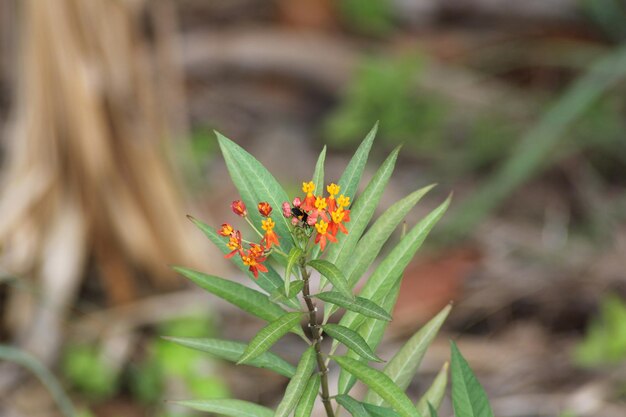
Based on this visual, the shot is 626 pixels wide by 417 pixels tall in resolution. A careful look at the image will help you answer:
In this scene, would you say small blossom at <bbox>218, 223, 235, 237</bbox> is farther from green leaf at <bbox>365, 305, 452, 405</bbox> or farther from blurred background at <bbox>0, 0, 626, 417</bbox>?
blurred background at <bbox>0, 0, 626, 417</bbox>

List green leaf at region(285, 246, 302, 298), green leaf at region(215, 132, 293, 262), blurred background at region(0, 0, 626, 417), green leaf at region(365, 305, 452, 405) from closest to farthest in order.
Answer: green leaf at region(285, 246, 302, 298) → green leaf at region(215, 132, 293, 262) → green leaf at region(365, 305, 452, 405) → blurred background at region(0, 0, 626, 417)

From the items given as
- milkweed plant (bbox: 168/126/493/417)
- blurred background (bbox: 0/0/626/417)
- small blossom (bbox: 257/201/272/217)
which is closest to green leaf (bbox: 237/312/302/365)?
milkweed plant (bbox: 168/126/493/417)

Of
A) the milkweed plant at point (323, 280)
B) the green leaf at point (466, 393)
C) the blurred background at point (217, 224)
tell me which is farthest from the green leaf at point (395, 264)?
the blurred background at point (217, 224)

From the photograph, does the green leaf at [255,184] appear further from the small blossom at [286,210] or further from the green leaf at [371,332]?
the green leaf at [371,332]

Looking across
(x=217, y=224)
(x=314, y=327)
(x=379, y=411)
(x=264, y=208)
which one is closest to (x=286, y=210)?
(x=264, y=208)

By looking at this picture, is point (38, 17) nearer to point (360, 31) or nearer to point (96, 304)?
point (96, 304)

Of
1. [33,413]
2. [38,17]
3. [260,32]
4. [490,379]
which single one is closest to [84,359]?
[33,413]
